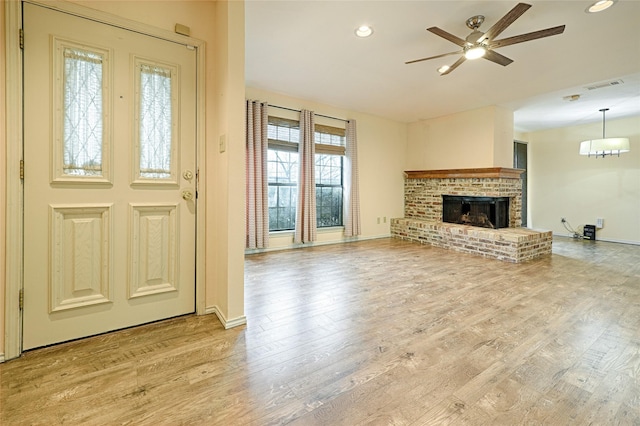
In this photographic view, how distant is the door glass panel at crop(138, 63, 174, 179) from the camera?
2.02 meters

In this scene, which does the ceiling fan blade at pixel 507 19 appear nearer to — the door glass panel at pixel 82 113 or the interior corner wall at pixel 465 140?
the door glass panel at pixel 82 113

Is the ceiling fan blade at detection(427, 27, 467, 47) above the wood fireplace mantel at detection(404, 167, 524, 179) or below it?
above

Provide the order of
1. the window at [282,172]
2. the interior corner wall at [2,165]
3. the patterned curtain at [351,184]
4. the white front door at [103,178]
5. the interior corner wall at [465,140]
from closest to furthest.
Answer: the interior corner wall at [2,165] → the white front door at [103,178] → the window at [282,172] → the interior corner wall at [465,140] → the patterned curtain at [351,184]

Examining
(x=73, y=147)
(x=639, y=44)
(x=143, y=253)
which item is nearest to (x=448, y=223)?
(x=639, y=44)

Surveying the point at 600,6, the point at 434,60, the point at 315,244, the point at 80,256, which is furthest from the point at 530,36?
the point at 315,244

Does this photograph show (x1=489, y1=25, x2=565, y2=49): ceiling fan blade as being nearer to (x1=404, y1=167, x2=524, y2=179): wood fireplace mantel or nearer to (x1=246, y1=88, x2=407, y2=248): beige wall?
(x1=404, y1=167, x2=524, y2=179): wood fireplace mantel

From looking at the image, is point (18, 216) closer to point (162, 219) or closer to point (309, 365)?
point (162, 219)

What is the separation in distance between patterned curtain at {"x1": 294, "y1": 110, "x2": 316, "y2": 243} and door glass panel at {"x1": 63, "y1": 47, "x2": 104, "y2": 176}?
325 centimetres

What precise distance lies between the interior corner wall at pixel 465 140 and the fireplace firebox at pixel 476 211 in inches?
24.2

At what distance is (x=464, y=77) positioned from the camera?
12.9 ft

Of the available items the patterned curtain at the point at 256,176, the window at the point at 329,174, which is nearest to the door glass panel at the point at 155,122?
the patterned curtain at the point at 256,176

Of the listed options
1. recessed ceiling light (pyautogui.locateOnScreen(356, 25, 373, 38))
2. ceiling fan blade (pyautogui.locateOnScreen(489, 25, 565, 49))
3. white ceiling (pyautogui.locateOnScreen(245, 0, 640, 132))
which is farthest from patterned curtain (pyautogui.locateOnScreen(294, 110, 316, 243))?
ceiling fan blade (pyautogui.locateOnScreen(489, 25, 565, 49))

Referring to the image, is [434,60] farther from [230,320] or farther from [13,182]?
[13,182]

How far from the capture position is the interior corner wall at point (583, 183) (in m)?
5.69
